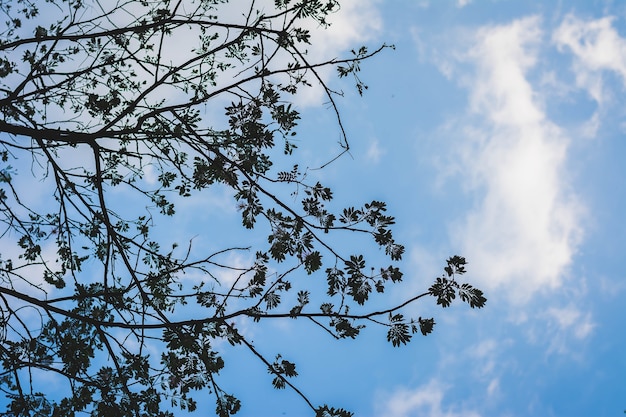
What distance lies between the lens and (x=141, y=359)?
5.65 meters

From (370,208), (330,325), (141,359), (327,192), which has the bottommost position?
(330,325)

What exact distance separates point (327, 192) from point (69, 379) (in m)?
3.38

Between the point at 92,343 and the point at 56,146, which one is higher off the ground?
the point at 56,146

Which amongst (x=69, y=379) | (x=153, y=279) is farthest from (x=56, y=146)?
(x=69, y=379)

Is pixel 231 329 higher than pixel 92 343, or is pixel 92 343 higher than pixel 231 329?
pixel 92 343

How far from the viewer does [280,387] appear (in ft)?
16.5

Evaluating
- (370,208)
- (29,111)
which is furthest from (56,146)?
(370,208)

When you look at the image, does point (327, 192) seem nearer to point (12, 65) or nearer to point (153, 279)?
point (153, 279)

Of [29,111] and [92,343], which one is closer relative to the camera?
[92,343]

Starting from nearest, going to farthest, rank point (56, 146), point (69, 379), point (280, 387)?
point (280, 387), point (69, 379), point (56, 146)

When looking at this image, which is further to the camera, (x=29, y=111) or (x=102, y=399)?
(x=29, y=111)

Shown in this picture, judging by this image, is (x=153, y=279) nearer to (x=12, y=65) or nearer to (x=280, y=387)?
(x=280, y=387)

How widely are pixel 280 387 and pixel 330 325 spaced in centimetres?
78

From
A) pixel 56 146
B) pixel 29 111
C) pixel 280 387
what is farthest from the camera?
pixel 29 111
